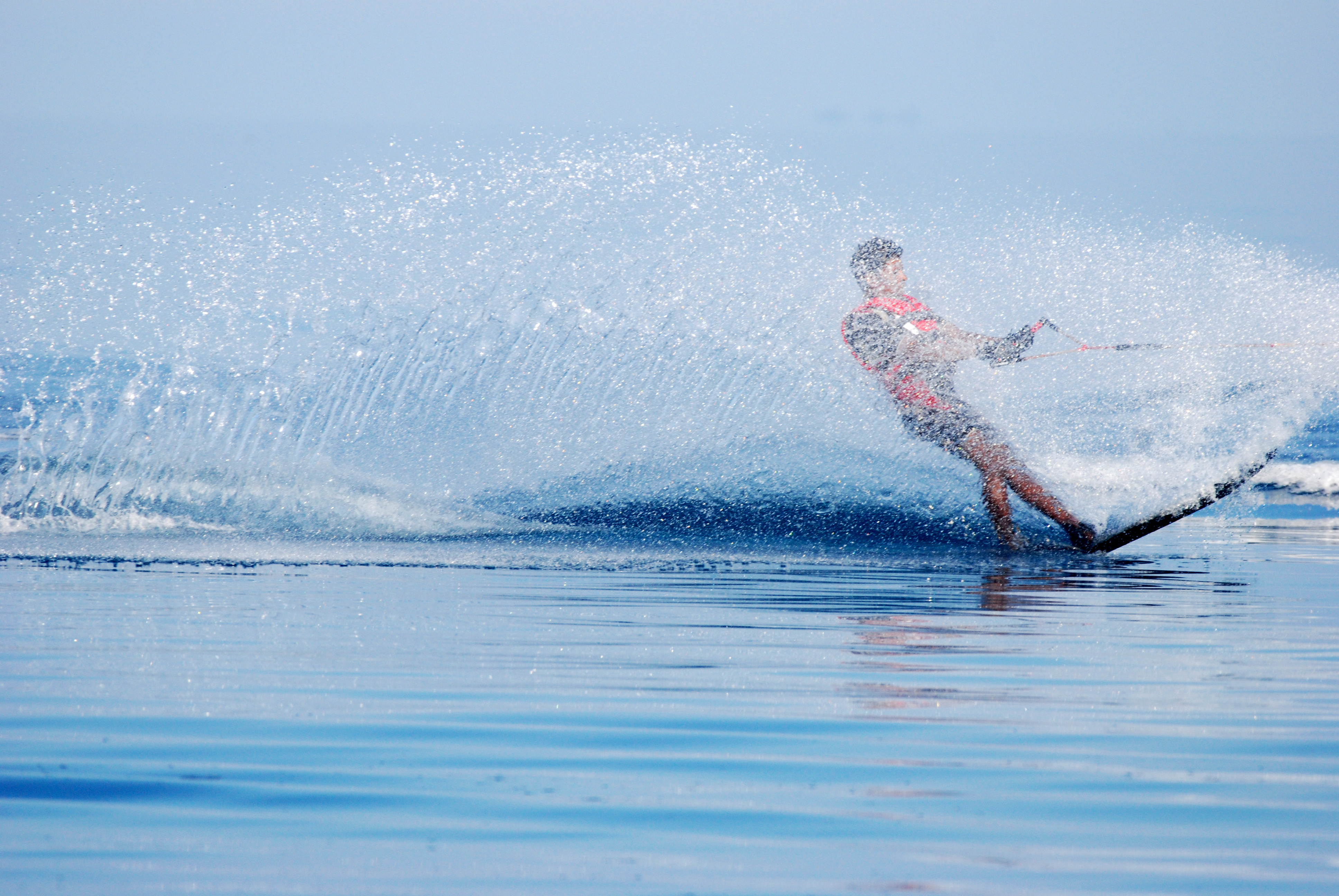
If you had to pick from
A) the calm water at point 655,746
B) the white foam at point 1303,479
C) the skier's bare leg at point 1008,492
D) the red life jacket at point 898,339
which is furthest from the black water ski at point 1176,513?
the white foam at point 1303,479

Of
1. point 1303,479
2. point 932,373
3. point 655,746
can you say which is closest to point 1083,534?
point 932,373

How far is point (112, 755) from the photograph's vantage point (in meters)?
2.79

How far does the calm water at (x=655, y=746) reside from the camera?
6.95 feet

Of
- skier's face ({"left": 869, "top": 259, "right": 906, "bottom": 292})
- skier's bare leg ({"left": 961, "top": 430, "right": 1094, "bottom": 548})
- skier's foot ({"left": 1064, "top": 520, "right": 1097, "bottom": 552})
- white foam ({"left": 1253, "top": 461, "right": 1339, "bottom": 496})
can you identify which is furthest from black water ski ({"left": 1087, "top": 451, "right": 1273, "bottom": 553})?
white foam ({"left": 1253, "top": 461, "right": 1339, "bottom": 496})

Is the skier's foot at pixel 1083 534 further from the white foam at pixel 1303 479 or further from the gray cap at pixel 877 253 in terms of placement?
the white foam at pixel 1303 479

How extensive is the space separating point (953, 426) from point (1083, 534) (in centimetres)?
103

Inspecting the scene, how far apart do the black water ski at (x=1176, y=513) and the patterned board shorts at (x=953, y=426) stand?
919mm

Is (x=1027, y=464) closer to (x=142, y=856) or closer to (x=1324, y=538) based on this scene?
(x=1324, y=538)

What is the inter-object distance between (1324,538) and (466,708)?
9485 mm

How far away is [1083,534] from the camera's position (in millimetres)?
9016

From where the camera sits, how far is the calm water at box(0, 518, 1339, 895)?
212cm

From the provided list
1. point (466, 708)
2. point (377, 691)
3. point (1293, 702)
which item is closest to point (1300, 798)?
point (1293, 702)

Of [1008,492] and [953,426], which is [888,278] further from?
[1008,492]

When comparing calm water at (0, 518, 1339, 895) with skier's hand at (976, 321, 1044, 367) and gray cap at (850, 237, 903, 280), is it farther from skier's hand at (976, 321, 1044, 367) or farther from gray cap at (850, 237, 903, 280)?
gray cap at (850, 237, 903, 280)
